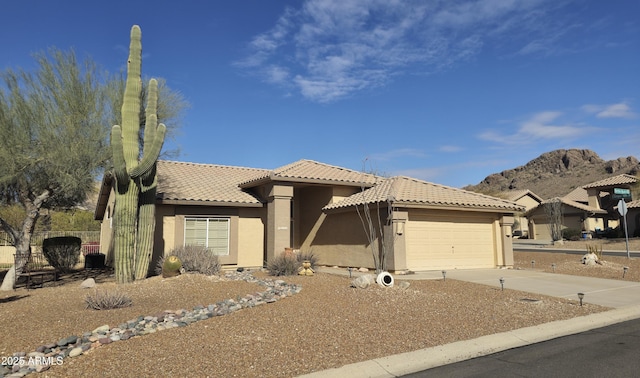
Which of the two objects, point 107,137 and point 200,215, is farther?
point 200,215

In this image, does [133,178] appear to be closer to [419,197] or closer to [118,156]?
[118,156]

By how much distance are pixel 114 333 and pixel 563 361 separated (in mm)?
6894

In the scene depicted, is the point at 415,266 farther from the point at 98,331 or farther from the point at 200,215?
the point at 98,331

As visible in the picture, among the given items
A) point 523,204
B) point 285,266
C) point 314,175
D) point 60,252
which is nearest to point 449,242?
point 314,175

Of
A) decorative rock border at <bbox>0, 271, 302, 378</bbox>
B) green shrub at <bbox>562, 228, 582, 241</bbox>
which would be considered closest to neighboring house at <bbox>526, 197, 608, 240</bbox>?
green shrub at <bbox>562, 228, 582, 241</bbox>

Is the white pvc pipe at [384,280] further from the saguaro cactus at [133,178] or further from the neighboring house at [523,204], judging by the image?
the neighboring house at [523,204]

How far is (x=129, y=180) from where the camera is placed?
1343 cm

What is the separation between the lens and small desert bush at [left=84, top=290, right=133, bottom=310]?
355 inches

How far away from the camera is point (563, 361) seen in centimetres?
602

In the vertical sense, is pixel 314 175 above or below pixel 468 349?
above

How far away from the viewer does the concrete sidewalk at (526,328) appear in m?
5.82

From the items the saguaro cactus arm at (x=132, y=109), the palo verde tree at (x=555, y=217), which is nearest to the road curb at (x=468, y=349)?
the saguaro cactus arm at (x=132, y=109)

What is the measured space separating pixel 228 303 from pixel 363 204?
27.7ft

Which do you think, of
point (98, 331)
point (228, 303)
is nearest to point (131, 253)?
point (228, 303)
